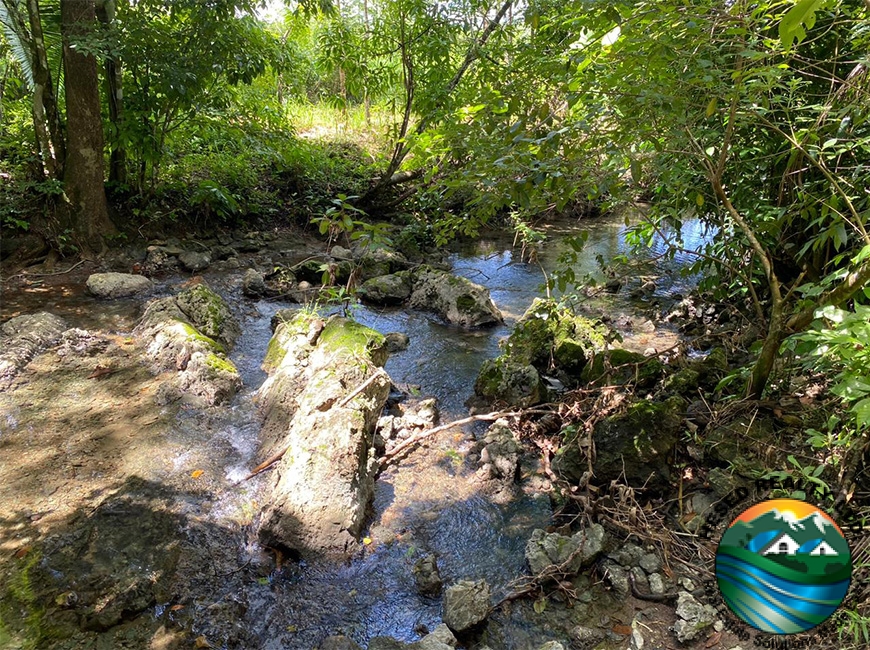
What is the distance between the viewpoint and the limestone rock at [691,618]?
255 centimetres

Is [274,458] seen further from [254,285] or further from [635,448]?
[254,285]

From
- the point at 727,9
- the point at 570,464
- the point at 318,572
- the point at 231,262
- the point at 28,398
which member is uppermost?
the point at 727,9

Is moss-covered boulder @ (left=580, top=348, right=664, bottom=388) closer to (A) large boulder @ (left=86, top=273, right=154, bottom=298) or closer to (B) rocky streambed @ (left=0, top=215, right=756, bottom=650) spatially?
(B) rocky streambed @ (left=0, top=215, right=756, bottom=650)

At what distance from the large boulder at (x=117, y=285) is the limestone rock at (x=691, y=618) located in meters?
7.47

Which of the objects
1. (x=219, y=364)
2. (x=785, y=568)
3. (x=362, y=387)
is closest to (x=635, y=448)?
(x=785, y=568)

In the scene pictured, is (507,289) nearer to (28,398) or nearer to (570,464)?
(570,464)

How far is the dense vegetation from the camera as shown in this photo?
2627 mm

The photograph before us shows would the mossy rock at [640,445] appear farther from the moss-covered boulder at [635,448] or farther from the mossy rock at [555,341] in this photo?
the mossy rock at [555,341]

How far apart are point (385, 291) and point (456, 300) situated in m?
1.31

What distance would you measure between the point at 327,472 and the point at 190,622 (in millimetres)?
1123

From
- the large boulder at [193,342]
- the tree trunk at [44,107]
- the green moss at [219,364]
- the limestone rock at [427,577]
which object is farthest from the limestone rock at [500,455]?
the tree trunk at [44,107]

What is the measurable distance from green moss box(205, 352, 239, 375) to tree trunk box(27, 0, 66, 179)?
520 cm

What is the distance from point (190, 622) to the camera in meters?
2.66

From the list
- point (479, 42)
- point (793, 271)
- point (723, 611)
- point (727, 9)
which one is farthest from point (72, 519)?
point (479, 42)
